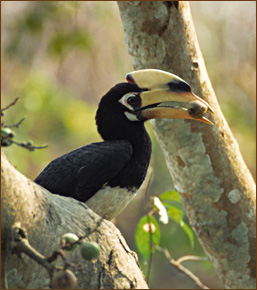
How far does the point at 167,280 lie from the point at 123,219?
4.49 feet

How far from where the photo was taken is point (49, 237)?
161 centimetres

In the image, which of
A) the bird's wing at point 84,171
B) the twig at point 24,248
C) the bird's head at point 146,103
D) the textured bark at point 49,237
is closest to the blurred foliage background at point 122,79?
the bird's head at point 146,103

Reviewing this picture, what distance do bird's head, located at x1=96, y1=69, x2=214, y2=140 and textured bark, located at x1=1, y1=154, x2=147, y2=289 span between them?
2.73ft

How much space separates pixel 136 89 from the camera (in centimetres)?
268

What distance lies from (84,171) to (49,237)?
0.84 m

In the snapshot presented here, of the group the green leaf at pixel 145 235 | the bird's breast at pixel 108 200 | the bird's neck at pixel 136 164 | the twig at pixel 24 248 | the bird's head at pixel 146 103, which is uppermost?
the bird's head at pixel 146 103

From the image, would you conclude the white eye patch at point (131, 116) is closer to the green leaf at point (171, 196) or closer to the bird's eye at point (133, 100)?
the bird's eye at point (133, 100)

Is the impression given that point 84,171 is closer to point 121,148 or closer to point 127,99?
point 121,148

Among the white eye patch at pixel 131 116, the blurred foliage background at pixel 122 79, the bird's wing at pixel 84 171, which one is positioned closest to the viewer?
the bird's wing at pixel 84 171

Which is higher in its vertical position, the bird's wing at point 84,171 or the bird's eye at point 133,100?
the bird's eye at point 133,100

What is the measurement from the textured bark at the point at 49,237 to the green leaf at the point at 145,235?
0.86m

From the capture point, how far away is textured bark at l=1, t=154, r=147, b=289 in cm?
150

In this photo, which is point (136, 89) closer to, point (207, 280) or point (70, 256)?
point (70, 256)

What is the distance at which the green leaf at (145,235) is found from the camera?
2.77 metres
